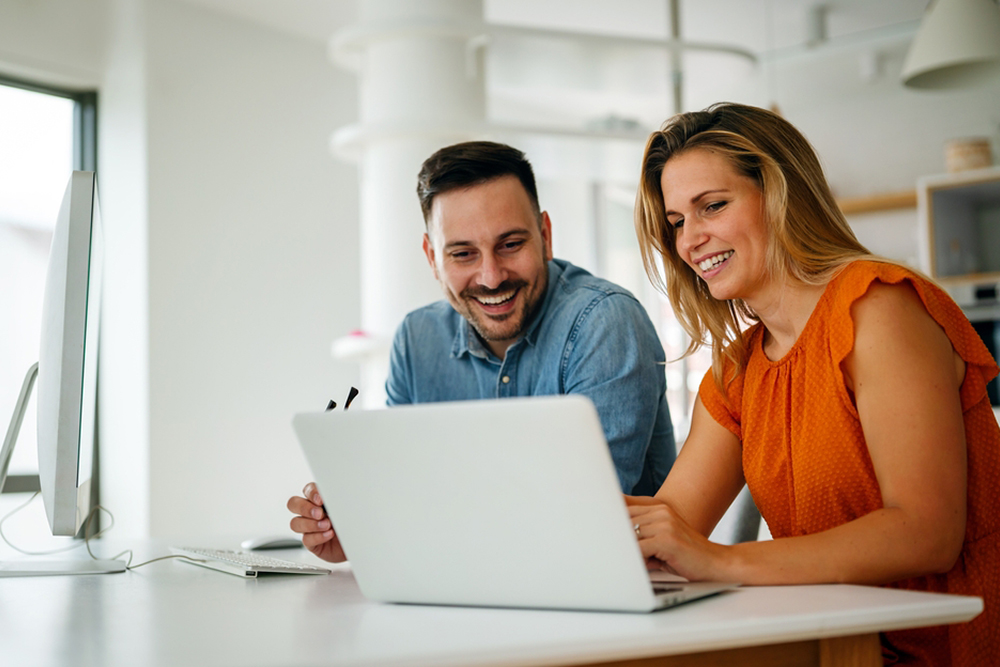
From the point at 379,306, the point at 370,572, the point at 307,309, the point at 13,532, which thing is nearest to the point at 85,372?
the point at 370,572

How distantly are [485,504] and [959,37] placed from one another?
9.10 feet

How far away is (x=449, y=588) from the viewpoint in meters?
0.94

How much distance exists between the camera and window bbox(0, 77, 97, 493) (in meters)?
3.98

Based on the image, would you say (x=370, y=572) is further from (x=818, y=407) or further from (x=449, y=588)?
(x=818, y=407)

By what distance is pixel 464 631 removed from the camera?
2.67 feet

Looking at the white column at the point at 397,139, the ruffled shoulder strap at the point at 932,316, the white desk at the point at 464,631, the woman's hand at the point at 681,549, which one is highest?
the white column at the point at 397,139

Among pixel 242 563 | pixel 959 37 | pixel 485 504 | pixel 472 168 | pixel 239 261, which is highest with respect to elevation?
pixel 959 37

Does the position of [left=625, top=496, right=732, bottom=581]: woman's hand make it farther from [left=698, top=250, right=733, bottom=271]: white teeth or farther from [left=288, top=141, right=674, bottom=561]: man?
[left=288, top=141, right=674, bottom=561]: man

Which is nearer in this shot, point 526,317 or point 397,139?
point 526,317

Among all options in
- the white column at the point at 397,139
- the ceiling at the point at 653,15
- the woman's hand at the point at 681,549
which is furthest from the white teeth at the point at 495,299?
the ceiling at the point at 653,15

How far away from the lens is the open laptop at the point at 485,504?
0.80 meters

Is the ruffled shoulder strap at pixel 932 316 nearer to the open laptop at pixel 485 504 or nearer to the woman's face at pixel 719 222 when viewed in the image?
the woman's face at pixel 719 222

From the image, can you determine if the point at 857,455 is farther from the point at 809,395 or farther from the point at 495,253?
the point at 495,253

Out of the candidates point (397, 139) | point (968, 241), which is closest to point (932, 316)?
point (397, 139)
